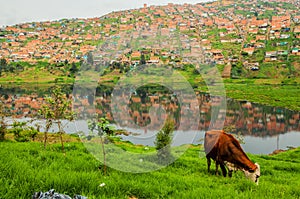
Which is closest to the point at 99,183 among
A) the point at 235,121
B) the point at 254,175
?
the point at 254,175

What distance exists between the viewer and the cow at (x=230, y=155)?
25.8 ft

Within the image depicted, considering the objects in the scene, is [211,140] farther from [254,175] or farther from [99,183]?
[99,183]

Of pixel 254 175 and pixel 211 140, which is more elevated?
pixel 211 140

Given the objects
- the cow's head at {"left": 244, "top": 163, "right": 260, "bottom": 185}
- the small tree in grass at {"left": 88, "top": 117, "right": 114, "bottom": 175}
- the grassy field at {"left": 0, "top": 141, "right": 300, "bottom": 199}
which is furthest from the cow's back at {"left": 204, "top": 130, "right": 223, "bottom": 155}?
the small tree in grass at {"left": 88, "top": 117, "right": 114, "bottom": 175}

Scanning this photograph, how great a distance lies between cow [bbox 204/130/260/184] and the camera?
788 cm

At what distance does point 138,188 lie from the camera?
564cm

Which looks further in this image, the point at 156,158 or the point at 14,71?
the point at 14,71

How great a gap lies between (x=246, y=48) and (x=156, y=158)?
6090 inches

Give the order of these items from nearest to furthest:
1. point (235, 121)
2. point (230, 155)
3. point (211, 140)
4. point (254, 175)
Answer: point (254, 175) < point (230, 155) < point (211, 140) < point (235, 121)

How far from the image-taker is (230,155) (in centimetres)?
849

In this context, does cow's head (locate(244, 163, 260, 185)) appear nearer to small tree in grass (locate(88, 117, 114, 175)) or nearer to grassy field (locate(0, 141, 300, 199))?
grassy field (locate(0, 141, 300, 199))

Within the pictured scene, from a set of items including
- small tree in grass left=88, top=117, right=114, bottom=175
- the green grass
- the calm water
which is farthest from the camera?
the green grass

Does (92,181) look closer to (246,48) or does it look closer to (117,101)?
(117,101)

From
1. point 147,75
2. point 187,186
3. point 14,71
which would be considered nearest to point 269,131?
point 147,75
